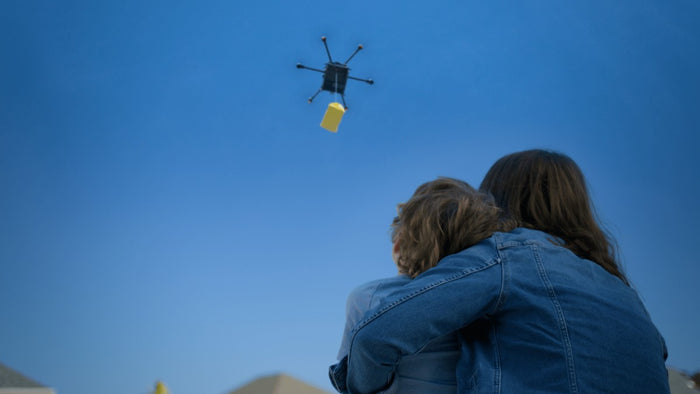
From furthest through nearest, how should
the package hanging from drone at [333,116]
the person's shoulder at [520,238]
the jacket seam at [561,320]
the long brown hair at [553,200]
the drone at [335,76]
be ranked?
the drone at [335,76] < the package hanging from drone at [333,116] < the long brown hair at [553,200] < the person's shoulder at [520,238] < the jacket seam at [561,320]

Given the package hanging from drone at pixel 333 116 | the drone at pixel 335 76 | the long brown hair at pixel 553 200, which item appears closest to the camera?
the long brown hair at pixel 553 200

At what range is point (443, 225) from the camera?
1.03 metres

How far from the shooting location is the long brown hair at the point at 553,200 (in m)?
1.06

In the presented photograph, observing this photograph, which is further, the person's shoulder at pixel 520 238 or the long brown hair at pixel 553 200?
the long brown hair at pixel 553 200

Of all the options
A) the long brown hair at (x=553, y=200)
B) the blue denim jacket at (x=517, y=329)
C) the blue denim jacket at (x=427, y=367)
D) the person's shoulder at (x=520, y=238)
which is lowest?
the blue denim jacket at (x=427, y=367)

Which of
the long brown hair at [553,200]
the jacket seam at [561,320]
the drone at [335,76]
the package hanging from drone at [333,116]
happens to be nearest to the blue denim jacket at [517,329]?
the jacket seam at [561,320]

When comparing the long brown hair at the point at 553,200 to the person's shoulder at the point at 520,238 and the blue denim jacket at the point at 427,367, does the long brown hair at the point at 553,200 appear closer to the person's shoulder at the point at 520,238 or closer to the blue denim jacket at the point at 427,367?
the person's shoulder at the point at 520,238

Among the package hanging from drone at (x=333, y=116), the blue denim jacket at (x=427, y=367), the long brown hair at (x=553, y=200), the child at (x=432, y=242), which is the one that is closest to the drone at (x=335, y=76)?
the package hanging from drone at (x=333, y=116)

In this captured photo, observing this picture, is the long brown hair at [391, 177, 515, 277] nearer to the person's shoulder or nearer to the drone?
the person's shoulder

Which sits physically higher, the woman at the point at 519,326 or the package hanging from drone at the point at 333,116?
the package hanging from drone at the point at 333,116

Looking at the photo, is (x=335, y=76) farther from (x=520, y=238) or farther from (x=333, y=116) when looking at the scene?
(x=520, y=238)

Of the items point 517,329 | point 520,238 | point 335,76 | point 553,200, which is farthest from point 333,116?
point 517,329

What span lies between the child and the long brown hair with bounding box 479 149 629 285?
3.2 inches

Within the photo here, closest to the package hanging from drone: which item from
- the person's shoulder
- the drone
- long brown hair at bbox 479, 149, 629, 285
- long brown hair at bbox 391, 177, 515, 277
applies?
the drone
